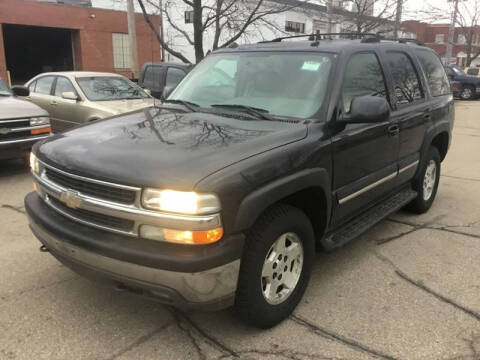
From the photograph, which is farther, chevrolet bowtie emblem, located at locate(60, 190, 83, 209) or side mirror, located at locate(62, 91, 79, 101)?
side mirror, located at locate(62, 91, 79, 101)

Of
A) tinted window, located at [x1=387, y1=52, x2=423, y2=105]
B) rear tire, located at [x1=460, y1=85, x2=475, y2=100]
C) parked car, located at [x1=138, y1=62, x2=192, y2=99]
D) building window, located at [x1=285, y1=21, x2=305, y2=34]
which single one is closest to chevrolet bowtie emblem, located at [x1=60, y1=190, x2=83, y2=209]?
tinted window, located at [x1=387, y1=52, x2=423, y2=105]

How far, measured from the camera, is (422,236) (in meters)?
4.77

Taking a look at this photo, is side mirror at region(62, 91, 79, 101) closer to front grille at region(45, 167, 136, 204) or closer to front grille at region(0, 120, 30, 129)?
front grille at region(0, 120, 30, 129)

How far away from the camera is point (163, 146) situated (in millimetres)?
2840

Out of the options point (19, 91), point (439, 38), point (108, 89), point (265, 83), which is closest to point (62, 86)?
point (108, 89)

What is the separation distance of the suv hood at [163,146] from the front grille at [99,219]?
0.75 feet

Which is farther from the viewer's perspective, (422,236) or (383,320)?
(422,236)

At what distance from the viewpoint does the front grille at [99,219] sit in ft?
8.56

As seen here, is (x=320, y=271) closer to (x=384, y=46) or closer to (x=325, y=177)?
(x=325, y=177)

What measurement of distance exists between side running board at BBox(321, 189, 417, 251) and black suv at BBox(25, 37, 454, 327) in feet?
0.07

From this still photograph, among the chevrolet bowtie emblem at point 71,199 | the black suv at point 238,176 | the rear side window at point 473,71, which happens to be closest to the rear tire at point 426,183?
the black suv at point 238,176

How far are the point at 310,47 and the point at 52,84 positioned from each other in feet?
23.5

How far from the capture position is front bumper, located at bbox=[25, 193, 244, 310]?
97.3 inches

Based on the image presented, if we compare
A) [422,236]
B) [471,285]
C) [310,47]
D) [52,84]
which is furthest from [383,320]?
[52,84]
